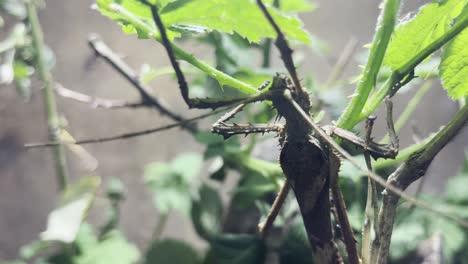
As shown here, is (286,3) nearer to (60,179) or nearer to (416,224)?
(416,224)

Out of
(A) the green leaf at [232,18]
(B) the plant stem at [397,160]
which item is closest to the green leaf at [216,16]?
(A) the green leaf at [232,18]

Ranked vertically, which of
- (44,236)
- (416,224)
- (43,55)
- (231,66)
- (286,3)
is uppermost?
(286,3)

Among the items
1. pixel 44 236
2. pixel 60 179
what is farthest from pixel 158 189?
pixel 44 236

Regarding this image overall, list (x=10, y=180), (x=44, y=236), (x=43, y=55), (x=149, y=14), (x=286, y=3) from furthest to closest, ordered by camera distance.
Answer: (x=10, y=180) < (x=43, y=55) < (x=286, y=3) < (x=44, y=236) < (x=149, y=14)

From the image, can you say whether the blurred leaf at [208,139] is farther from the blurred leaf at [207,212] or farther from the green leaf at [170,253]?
the green leaf at [170,253]

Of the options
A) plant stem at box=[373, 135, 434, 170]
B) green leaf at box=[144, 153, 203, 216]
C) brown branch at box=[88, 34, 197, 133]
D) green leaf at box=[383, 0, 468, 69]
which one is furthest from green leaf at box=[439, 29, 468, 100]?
green leaf at box=[144, 153, 203, 216]

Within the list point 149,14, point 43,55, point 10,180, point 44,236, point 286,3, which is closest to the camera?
point 149,14
